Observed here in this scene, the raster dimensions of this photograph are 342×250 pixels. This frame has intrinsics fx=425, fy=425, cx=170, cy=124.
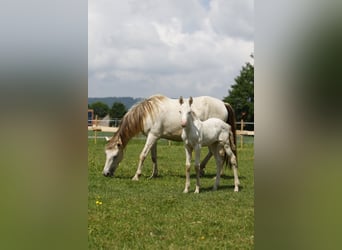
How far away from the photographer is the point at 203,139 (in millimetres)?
4984

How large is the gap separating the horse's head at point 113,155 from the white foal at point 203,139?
5.60 ft

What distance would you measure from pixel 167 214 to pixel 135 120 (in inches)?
121

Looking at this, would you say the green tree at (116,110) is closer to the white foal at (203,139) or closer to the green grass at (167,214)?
the green grass at (167,214)

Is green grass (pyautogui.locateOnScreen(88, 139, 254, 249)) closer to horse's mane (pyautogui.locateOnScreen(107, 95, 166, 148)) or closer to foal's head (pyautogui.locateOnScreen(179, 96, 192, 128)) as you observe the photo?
horse's mane (pyautogui.locateOnScreen(107, 95, 166, 148))

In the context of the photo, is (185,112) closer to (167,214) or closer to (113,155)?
(167,214)

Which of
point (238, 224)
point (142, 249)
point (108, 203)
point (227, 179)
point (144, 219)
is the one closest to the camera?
point (142, 249)

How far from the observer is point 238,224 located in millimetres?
3115

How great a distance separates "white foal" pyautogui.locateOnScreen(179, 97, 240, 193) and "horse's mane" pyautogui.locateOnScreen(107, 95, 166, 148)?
1.50 m

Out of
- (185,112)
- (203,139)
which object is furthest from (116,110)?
(185,112)

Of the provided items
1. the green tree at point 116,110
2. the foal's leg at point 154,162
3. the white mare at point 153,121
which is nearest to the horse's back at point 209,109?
the white mare at point 153,121
